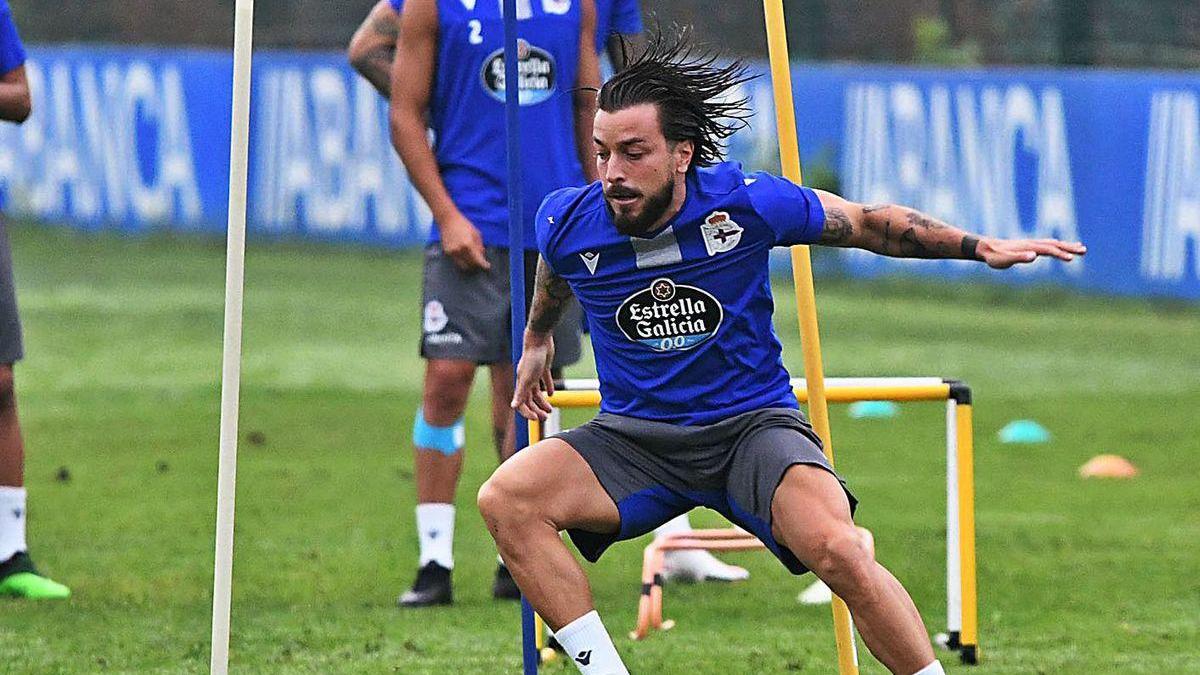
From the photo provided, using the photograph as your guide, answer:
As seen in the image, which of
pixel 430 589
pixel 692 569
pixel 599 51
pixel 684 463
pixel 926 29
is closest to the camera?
pixel 684 463

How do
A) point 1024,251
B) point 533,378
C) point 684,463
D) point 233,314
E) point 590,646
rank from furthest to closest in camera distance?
point 533,378
point 684,463
point 590,646
point 233,314
point 1024,251

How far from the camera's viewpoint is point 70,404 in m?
12.5

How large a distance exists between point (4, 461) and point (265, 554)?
3.77 ft

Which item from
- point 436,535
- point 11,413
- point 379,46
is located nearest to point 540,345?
point 436,535

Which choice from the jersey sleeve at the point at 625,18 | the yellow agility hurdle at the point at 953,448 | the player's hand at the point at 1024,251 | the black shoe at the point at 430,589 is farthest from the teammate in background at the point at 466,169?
the player's hand at the point at 1024,251

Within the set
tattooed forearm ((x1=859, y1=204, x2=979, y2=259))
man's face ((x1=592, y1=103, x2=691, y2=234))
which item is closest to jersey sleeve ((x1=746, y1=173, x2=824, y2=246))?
tattooed forearm ((x1=859, y1=204, x2=979, y2=259))

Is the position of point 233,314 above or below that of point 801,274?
above

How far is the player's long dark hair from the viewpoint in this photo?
536 centimetres

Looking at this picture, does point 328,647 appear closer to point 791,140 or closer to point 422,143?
point 422,143

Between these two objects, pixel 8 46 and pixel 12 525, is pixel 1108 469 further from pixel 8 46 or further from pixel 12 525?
pixel 8 46

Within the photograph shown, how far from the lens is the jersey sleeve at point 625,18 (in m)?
7.75

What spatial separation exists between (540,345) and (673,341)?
1.63 feet

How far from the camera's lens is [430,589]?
7449 mm

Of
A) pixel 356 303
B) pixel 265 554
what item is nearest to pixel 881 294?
pixel 356 303
